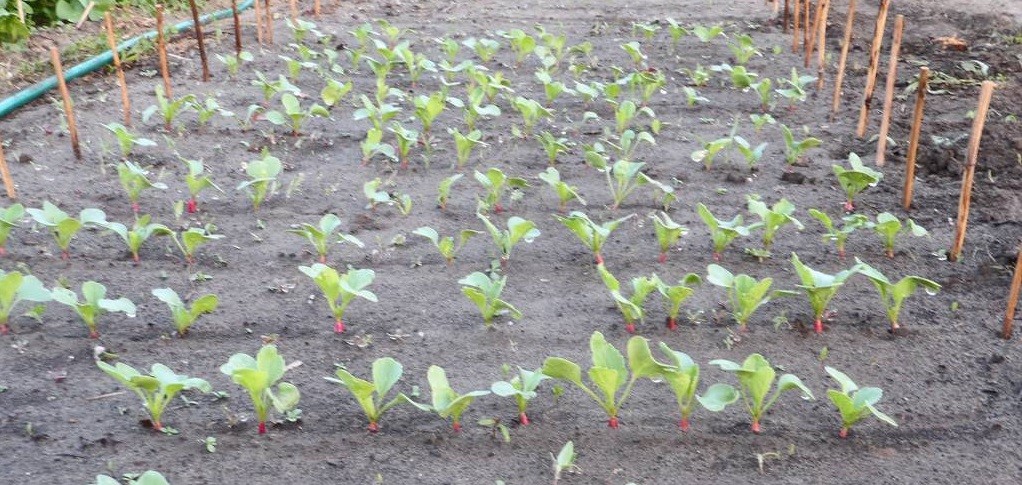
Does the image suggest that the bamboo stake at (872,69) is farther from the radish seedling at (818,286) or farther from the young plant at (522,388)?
the young plant at (522,388)

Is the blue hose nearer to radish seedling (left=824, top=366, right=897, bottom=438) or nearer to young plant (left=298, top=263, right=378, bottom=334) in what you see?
young plant (left=298, top=263, right=378, bottom=334)

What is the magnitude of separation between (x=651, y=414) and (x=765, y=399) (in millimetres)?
294

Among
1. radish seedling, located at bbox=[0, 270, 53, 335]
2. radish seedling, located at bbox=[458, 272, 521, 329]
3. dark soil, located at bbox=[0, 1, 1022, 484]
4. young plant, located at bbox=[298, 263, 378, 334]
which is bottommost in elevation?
dark soil, located at bbox=[0, 1, 1022, 484]

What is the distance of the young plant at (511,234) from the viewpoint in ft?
9.84

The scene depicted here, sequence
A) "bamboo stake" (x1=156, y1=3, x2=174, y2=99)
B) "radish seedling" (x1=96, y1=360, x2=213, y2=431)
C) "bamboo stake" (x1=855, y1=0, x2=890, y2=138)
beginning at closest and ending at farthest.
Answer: "radish seedling" (x1=96, y1=360, x2=213, y2=431), "bamboo stake" (x1=855, y1=0, x2=890, y2=138), "bamboo stake" (x1=156, y1=3, x2=174, y2=99)

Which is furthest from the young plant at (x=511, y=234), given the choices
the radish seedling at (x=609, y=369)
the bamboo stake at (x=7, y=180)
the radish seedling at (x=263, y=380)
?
the bamboo stake at (x=7, y=180)

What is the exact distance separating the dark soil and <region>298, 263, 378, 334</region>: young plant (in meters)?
0.07

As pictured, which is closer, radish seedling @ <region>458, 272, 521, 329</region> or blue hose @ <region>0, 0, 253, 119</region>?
radish seedling @ <region>458, 272, 521, 329</region>

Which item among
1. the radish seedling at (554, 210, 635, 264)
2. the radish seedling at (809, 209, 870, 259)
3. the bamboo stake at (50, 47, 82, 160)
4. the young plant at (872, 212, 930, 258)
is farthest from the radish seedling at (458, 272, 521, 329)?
the bamboo stake at (50, 47, 82, 160)

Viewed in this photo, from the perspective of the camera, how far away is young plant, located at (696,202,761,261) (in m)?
2.96

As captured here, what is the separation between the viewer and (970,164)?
9.96 feet

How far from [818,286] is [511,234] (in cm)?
92

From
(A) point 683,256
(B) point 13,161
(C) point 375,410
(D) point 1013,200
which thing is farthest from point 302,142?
(D) point 1013,200

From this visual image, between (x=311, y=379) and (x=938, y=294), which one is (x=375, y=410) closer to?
(x=311, y=379)
